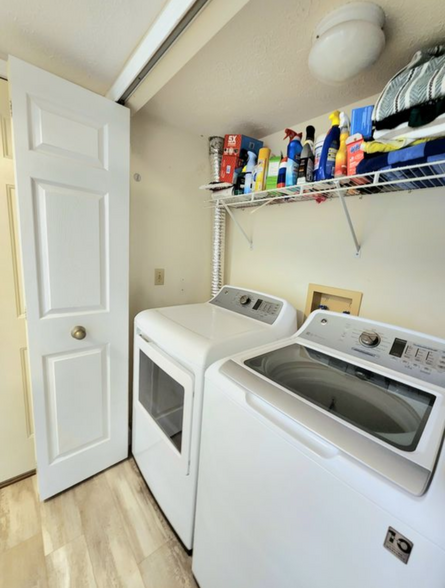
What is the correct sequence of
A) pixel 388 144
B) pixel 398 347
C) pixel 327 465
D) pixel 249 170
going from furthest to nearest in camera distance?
pixel 249 170
pixel 398 347
pixel 388 144
pixel 327 465

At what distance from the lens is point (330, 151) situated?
1127 millimetres

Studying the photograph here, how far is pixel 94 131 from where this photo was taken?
4.19ft

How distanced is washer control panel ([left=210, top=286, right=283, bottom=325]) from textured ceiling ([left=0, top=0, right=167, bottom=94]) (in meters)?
1.34

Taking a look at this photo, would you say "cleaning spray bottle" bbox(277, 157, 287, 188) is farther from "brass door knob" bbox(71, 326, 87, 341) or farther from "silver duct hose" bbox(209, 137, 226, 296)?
"brass door knob" bbox(71, 326, 87, 341)

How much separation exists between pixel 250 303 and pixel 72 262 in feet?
3.38

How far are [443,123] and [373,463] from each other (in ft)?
3.30

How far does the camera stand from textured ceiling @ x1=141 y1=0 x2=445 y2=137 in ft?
2.90

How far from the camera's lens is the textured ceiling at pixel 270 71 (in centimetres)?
88

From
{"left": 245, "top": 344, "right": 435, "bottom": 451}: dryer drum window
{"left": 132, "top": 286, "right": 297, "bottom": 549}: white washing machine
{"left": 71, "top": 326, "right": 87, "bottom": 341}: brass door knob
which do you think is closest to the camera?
{"left": 245, "top": 344, "right": 435, "bottom": 451}: dryer drum window

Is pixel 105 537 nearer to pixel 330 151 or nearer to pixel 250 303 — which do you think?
pixel 250 303

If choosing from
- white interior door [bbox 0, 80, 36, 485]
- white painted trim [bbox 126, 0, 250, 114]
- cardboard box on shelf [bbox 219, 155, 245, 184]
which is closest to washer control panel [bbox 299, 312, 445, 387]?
cardboard box on shelf [bbox 219, 155, 245, 184]

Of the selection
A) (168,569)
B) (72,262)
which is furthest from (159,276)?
(168,569)

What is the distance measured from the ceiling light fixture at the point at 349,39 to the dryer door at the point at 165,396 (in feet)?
4.41

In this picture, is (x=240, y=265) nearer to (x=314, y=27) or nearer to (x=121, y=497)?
(x=314, y=27)
